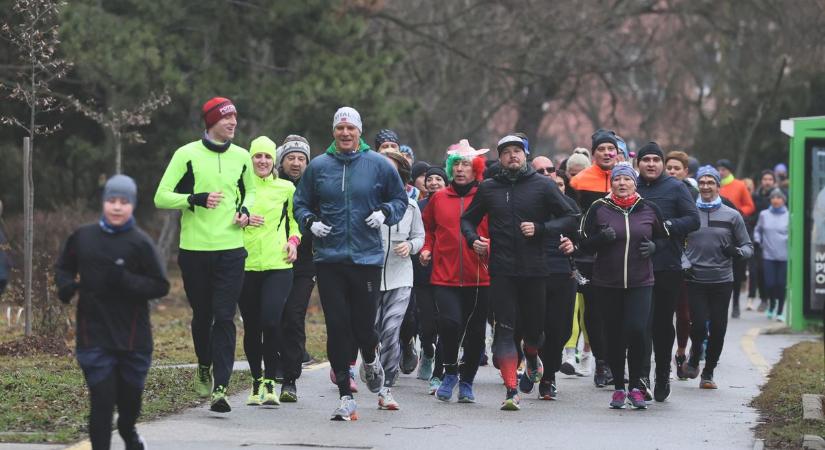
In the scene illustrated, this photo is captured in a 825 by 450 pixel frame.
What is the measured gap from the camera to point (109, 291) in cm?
789

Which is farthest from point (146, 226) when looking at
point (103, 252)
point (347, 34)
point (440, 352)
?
point (103, 252)

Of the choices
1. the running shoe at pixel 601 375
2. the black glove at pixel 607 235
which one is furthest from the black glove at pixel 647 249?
the running shoe at pixel 601 375

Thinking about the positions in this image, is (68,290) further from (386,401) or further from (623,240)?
(623,240)

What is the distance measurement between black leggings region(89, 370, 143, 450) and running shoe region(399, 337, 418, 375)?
569 centimetres

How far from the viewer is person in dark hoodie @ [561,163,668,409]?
1141 cm

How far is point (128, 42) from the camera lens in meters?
23.0

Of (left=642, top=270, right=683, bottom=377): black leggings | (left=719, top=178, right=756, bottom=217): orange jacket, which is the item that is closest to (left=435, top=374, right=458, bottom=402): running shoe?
(left=642, top=270, right=683, bottom=377): black leggings

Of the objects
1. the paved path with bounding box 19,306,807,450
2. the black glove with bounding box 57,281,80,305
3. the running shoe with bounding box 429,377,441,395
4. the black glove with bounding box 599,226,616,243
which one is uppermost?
the black glove with bounding box 599,226,616,243

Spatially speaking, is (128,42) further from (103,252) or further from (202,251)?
(103,252)

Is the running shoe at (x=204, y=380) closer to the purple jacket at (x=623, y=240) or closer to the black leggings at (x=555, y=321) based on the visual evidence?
the black leggings at (x=555, y=321)

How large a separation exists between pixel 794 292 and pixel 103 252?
13315mm

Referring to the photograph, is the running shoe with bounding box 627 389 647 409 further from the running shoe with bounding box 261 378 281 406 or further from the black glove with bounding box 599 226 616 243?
the running shoe with bounding box 261 378 281 406

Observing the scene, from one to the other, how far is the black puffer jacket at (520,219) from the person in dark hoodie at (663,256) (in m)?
1.00

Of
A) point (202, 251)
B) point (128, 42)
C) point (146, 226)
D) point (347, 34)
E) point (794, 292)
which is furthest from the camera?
point (146, 226)
